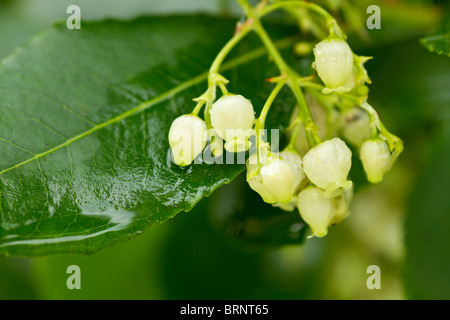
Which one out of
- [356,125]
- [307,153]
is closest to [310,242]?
[356,125]

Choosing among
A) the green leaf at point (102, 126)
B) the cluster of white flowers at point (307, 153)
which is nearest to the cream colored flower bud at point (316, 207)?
the cluster of white flowers at point (307, 153)

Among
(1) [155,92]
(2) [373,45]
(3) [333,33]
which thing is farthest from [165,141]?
(2) [373,45]

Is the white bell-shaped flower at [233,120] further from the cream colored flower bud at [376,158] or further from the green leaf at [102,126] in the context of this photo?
the cream colored flower bud at [376,158]

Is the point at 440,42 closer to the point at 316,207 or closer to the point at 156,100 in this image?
the point at 316,207

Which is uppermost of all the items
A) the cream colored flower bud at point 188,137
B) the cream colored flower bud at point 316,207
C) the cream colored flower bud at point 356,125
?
the cream colored flower bud at point 356,125

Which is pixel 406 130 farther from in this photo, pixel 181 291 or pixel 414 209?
pixel 181 291

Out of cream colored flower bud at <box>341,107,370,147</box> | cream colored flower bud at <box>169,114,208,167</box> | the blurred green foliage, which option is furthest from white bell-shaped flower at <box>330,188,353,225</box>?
the blurred green foliage

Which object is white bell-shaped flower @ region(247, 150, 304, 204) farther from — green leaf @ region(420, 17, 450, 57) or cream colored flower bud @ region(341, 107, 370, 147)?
green leaf @ region(420, 17, 450, 57)
